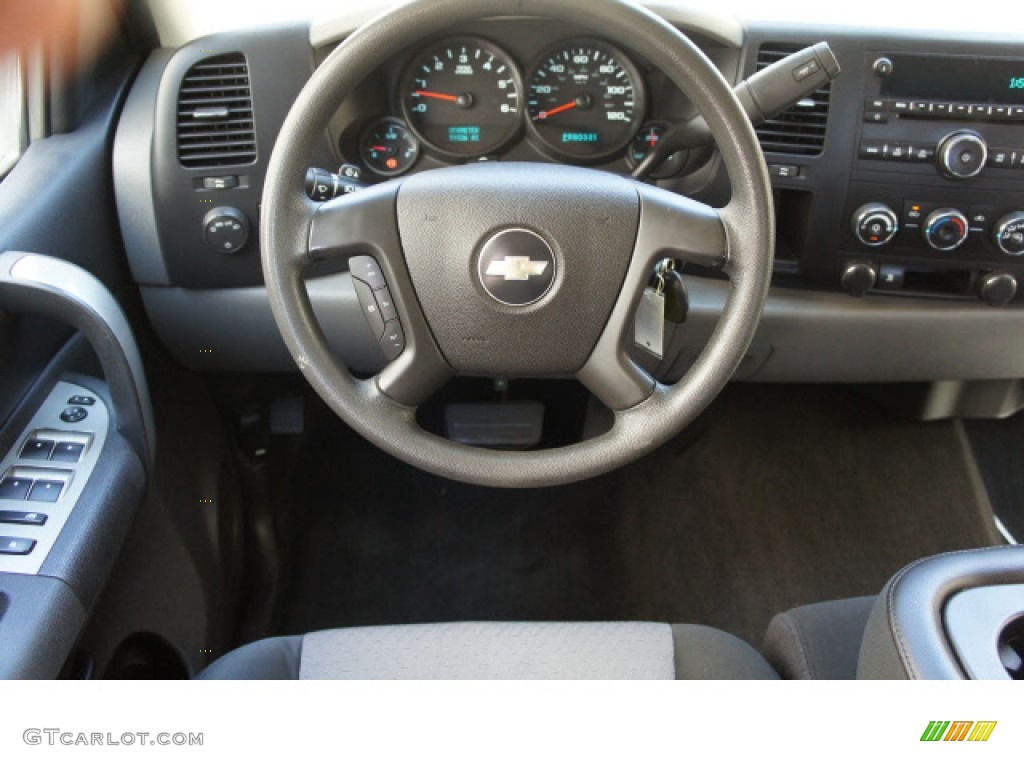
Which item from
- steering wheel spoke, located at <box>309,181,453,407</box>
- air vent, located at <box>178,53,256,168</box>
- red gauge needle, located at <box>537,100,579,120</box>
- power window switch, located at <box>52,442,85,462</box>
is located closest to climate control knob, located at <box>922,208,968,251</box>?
red gauge needle, located at <box>537,100,579,120</box>

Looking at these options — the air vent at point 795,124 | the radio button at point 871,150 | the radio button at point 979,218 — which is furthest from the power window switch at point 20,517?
the radio button at point 979,218

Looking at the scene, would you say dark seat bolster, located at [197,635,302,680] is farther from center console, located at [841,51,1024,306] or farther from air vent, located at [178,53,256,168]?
center console, located at [841,51,1024,306]

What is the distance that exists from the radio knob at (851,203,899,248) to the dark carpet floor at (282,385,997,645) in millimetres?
712

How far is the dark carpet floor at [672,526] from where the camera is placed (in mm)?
1800

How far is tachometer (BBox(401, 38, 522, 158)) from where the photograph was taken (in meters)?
1.33

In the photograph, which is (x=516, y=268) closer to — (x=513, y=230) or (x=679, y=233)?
(x=513, y=230)

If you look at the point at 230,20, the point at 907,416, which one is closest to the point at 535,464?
the point at 230,20

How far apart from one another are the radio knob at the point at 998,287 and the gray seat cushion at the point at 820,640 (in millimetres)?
555

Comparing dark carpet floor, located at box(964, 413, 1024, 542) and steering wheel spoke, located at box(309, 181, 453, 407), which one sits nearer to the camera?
steering wheel spoke, located at box(309, 181, 453, 407)

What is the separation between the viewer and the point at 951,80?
132 centimetres

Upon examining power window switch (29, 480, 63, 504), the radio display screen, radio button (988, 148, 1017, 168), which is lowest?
power window switch (29, 480, 63, 504)

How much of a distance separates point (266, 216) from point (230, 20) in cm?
63

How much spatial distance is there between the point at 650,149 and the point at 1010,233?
52 centimetres

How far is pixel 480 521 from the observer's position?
193 cm
